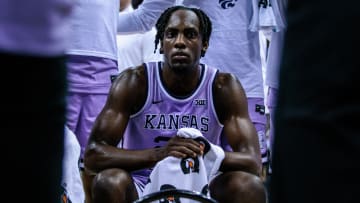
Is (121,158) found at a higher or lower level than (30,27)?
lower

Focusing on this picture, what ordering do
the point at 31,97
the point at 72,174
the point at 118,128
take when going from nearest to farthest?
the point at 31,97 → the point at 72,174 → the point at 118,128

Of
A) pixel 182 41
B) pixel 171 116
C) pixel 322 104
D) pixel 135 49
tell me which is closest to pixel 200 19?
pixel 182 41

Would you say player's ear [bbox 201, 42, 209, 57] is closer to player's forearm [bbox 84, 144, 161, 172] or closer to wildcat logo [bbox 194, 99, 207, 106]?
wildcat logo [bbox 194, 99, 207, 106]

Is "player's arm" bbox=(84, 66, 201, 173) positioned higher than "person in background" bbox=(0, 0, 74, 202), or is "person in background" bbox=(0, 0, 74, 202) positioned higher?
"person in background" bbox=(0, 0, 74, 202)

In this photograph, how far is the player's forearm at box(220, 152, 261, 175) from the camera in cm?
422

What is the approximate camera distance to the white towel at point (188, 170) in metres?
3.83

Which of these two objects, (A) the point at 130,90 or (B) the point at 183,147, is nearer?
(B) the point at 183,147

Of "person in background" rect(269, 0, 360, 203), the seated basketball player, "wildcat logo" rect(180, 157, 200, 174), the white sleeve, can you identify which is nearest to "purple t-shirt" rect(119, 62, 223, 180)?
the seated basketball player

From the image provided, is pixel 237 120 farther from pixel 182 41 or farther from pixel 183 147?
pixel 183 147

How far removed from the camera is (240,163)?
4.27 metres

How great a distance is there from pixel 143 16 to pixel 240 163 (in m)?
1.39

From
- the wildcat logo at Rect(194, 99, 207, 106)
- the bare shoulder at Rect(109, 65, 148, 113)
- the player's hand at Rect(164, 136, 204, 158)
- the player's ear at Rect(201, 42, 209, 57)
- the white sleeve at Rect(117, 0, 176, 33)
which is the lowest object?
the player's hand at Rect(164, 136, 204, 158)

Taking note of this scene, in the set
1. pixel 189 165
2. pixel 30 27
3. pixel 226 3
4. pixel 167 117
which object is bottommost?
pixel 189 165

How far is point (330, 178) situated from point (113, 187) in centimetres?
284
